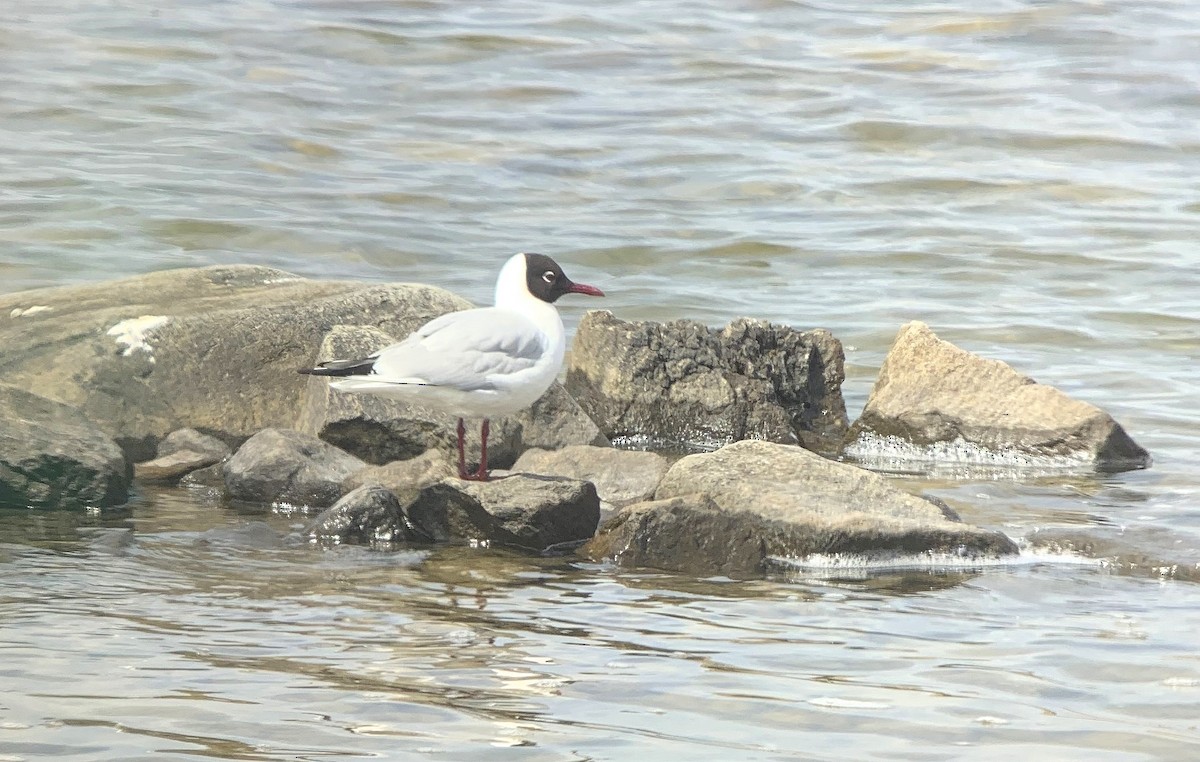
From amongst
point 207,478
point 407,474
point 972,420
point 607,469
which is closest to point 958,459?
point 972,420

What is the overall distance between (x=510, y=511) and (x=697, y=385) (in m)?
3.12

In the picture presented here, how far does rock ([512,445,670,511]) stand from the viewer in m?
7.56

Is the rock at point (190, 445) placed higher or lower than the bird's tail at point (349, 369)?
lower

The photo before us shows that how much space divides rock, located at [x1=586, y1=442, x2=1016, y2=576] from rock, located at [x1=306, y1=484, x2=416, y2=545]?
80 cm

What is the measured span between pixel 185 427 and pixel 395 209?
26.2 feet

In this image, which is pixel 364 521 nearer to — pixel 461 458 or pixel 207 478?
pixel 461 458

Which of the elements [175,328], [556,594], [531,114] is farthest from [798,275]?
[556,594]

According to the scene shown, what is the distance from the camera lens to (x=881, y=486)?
22.7 feet

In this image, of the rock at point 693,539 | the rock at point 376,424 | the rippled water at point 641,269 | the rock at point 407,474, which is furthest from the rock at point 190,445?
the rock at point 693,539

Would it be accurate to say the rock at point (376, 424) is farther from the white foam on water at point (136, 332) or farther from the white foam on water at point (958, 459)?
the white foam on water at point (958, 459)

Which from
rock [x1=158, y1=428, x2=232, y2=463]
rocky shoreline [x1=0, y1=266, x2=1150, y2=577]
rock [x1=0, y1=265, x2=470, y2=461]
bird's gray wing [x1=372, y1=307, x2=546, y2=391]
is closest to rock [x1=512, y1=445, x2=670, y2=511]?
rocky shoreline [x1=0, y1=266, x2=1150, y2=577]

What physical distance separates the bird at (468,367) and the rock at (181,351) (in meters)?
1.55

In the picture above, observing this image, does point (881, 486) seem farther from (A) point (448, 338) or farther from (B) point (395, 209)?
(B) point (395, 209)

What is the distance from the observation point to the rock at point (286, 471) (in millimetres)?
7605
